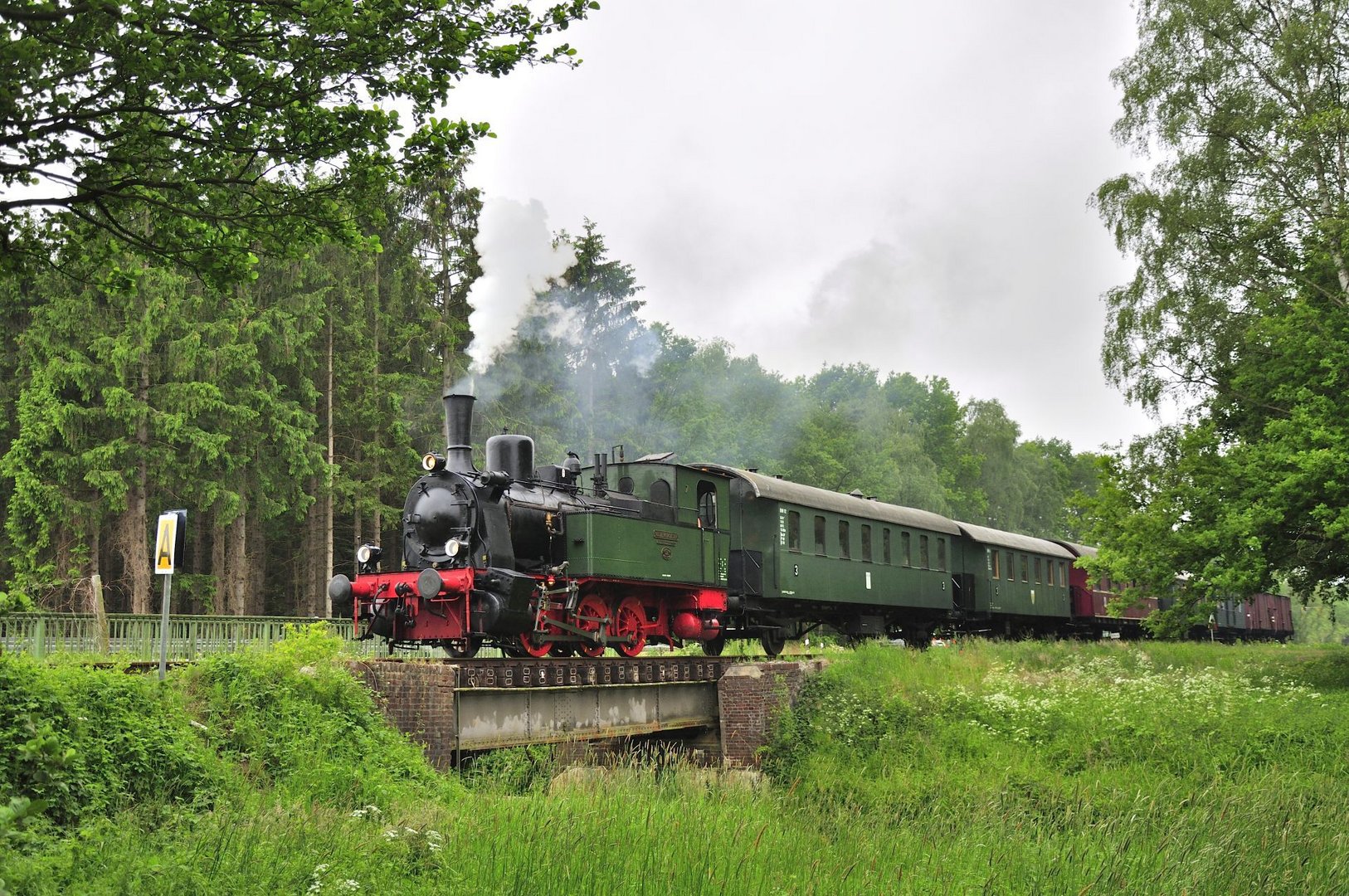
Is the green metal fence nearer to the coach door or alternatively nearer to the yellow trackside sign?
the yellow trackside sign

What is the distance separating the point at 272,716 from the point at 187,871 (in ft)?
13.7

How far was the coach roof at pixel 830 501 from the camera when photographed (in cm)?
1900

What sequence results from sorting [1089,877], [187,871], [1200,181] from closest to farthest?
1. [187,871]
2. [1089,877]
3. [1200,181]

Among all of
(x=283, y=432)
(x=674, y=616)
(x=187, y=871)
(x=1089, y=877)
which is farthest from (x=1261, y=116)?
(x=283, y=432)

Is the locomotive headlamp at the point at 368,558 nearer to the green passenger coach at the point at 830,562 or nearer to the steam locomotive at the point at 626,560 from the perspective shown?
the steam locomotive at the point at 626,560

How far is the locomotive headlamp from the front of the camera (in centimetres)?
1523

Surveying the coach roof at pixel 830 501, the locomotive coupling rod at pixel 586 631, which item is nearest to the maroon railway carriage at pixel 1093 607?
the coach roof at pixel 830 501

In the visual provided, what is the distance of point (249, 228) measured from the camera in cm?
788

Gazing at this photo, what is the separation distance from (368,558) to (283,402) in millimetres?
16479

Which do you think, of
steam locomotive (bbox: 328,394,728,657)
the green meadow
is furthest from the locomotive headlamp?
the green meadow

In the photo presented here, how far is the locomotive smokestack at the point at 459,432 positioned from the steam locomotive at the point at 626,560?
0.08ft

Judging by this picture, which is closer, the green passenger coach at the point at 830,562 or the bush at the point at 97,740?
the bush at the point at 97,740

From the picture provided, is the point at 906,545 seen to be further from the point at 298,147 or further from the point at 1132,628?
the point at 298,147

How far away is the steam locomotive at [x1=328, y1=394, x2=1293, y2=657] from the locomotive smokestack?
0.03 meters
